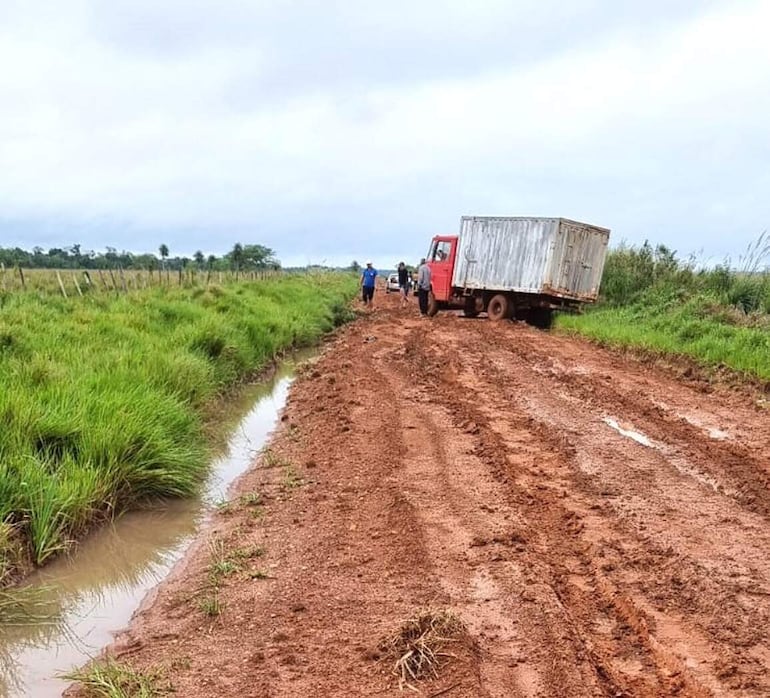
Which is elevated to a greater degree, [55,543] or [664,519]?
[664,519]

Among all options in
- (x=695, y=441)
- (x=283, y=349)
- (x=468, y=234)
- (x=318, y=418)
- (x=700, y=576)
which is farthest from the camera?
(x=468, y=234)

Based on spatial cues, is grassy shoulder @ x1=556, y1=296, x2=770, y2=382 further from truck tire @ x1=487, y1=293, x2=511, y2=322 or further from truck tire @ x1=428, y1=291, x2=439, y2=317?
truck tire @ x1=428, y1=291, x2=439, y2=317

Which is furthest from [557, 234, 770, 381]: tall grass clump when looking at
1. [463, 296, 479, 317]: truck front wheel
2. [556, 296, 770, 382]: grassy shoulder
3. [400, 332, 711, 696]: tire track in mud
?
[400, 332, 711, 696]: tire track in mud

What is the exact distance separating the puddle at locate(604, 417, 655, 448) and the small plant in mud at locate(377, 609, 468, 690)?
398cm

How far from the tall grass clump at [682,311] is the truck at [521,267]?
0.84 meters

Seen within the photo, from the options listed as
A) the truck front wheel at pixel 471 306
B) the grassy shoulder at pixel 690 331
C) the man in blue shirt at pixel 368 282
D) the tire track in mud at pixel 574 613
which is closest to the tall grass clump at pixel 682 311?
the grassy shoulder at pixel 690 331

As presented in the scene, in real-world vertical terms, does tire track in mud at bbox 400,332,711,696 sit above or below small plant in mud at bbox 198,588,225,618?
above

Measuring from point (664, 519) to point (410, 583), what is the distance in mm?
1910

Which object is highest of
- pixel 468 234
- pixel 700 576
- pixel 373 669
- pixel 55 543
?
pixel 468 234

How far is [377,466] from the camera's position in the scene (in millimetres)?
6422

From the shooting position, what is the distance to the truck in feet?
59.5

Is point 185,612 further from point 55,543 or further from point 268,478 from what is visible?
point 268,478

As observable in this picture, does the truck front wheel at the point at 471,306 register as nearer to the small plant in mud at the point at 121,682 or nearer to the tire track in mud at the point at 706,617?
the tire track in mud at the point at 706,617

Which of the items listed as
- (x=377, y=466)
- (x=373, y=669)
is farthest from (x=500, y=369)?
(x=373, y=669)
